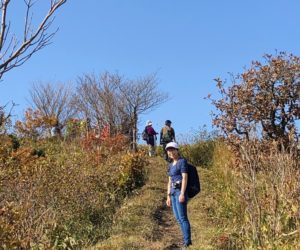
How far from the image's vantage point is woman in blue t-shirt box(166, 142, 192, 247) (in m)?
8.37

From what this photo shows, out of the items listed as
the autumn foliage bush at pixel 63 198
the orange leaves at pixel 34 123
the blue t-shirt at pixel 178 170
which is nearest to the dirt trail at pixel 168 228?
the autumn foliage bush at pixel 63 198

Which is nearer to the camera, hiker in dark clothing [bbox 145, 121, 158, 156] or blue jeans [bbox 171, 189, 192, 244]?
blue jeans [bbox 171, 189, 192, 244]

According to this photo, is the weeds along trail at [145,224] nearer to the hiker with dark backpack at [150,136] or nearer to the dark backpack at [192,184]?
the dark backpack at [192,184]

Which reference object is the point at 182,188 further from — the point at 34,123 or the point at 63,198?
the point at 34,123

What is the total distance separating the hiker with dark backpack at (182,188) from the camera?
8.38m

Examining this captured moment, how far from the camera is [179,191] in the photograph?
848 cm

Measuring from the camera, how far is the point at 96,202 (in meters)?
11.3

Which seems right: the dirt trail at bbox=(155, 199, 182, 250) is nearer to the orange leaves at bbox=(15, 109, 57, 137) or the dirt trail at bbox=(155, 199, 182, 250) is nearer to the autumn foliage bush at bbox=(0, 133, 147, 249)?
the autumn foliage bush at bbox=(0, 133, 147, 249)

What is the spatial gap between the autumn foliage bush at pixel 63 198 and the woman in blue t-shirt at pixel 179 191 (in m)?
1.76

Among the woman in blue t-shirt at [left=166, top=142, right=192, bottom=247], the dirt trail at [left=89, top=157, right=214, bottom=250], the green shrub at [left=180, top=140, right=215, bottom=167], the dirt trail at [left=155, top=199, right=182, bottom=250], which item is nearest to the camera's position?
the woman in blue t-shirt at [left=166, top=142, right=192, bottom=247]

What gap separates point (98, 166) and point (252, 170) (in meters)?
8.09

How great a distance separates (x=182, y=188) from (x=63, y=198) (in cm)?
295

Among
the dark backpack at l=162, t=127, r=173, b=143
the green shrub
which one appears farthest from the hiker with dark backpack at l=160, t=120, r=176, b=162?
the green shrub

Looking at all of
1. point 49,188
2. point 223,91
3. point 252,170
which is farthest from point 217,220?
point 223,91
